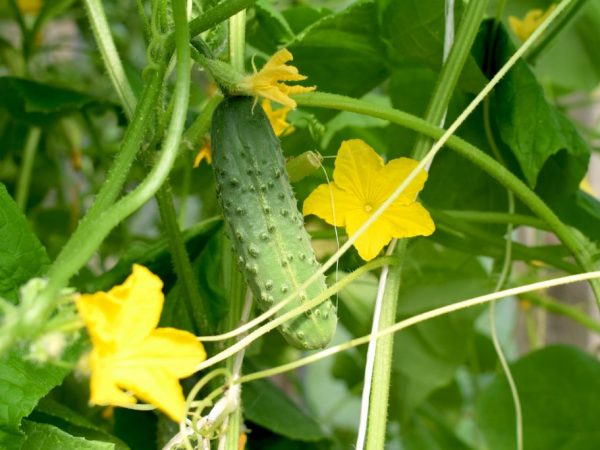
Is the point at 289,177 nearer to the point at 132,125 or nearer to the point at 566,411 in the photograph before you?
the point at 132,125

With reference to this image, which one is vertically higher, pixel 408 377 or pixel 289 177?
pixel 408 377

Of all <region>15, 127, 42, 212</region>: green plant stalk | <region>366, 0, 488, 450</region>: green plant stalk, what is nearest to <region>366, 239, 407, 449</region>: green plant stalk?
<region>366, 0, 488, 450</region>: green plant stalk

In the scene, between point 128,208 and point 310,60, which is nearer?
point 128,208

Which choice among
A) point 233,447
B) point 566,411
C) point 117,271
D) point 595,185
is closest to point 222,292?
point 117,271

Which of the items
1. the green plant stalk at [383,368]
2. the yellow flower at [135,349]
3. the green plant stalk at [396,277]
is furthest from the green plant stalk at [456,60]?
the yellow flower at [135,349]

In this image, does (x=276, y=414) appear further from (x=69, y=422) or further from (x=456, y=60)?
(x=456, y=60)

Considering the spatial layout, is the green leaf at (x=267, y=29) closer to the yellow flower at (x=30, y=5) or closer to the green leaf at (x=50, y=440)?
the green leaf at (x=50, y=440)
